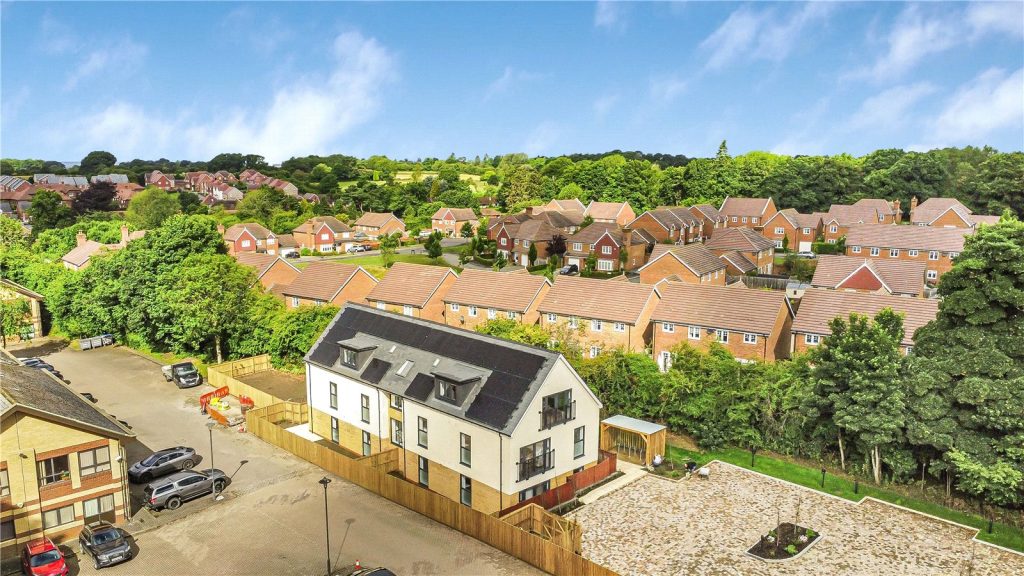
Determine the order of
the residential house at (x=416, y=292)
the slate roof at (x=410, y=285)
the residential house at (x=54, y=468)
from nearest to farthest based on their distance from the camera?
the residential house at (x=54, y=468), the residential house at (x=416, y=292), the slate roof at (x=410, y=285)

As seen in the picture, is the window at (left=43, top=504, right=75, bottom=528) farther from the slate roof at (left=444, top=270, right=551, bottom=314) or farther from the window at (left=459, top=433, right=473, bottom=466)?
the slate roof at (left=444, top=270, right=551, bottom=314)

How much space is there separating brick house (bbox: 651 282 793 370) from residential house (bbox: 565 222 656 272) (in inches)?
1226

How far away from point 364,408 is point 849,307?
100 ft

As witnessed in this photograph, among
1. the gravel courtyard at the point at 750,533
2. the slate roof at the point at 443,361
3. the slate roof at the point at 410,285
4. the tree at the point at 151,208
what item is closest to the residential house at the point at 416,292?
the slate roof at the point at 410,285

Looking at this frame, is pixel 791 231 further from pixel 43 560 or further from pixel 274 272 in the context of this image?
pixel 43 560

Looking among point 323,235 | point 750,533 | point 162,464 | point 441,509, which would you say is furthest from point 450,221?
point 750,533

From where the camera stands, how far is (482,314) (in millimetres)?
52781

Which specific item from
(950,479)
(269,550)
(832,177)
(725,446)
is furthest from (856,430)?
(832,177)

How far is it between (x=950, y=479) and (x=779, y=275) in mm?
50426

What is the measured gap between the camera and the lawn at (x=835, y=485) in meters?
26.9

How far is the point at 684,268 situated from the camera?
62.5m

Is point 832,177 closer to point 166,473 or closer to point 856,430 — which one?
point 856,430

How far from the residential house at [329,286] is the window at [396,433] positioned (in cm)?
2407

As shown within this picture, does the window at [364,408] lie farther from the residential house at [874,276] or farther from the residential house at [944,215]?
the residential house at [944,215]
